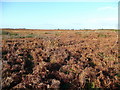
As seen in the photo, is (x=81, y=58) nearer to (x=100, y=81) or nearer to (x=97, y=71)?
(x=97, y=71)

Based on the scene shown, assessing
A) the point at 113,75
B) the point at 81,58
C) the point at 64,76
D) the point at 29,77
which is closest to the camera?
the point at 29,77

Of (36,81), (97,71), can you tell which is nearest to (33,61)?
(36,81)

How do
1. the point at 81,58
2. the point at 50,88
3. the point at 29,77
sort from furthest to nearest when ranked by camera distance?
the point at 81,58 < the point at 29,77 < the point at 50,88

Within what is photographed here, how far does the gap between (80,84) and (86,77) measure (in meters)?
0.61

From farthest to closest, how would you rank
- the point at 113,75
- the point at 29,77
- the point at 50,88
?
the point at 113,75 → the point at 29,77 → the point at 50,88

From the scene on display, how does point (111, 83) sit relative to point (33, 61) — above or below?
below

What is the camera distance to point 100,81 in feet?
22.0

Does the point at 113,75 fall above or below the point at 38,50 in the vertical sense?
below

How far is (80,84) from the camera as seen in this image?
629 centimetres

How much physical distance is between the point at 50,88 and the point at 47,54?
3174 millimetres

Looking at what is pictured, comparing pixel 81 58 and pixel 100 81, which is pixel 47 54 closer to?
pixel 81 58

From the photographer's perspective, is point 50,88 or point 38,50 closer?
point 50,88

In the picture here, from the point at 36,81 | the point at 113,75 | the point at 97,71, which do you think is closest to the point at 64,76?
the point at 36,81

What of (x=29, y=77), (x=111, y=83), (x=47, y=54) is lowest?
(x=111, y=83)
